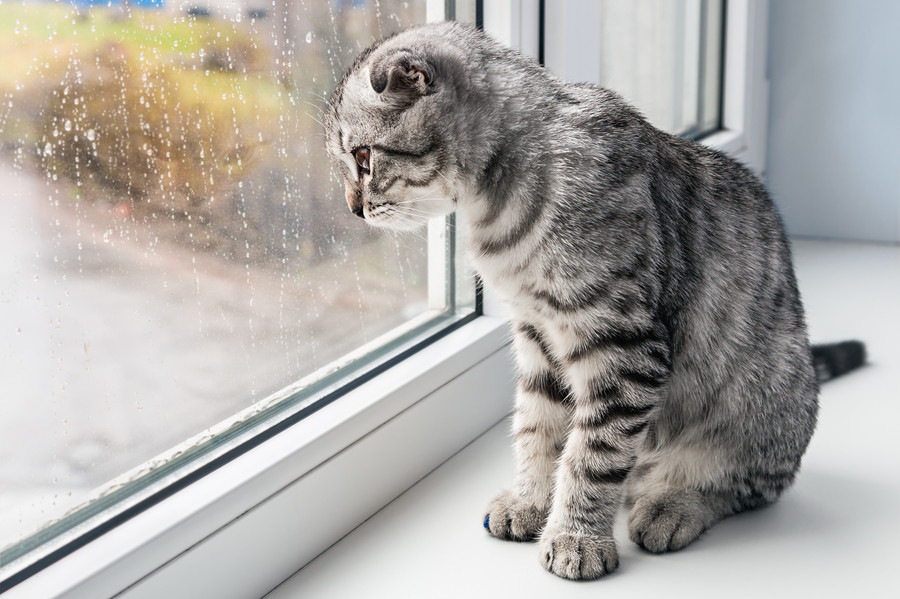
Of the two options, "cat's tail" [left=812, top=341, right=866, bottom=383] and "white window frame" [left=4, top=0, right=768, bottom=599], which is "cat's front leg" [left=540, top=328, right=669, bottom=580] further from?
"cat's tail" [left=812, top=341, right=866, bottom=383]

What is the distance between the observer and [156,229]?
95 centimetres

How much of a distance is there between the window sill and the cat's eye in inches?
10.8

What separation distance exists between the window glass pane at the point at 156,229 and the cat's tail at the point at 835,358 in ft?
2.50

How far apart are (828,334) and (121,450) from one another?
1284 mm

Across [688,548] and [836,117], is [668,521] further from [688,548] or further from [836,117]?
[836,117]

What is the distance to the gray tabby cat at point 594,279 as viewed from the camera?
1026 millimetres

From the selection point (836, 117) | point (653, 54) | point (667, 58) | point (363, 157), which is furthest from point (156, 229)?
point (836, 117)

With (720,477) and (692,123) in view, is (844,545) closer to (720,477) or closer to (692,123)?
(720,477)

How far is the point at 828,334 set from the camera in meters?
1.76

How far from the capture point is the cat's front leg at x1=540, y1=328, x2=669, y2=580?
1.03 m

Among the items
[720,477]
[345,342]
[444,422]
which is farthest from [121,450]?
[720,477]

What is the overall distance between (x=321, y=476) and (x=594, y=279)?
0.37m

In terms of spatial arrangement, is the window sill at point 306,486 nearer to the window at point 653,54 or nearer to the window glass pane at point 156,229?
the window glass pane at point 156,229

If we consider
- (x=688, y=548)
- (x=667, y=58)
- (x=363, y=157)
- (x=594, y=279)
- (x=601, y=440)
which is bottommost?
(x=688, y=548)
